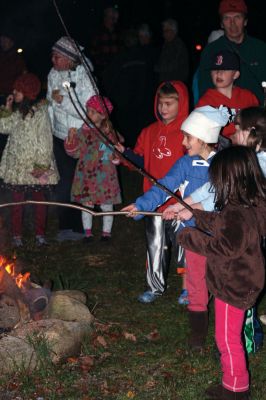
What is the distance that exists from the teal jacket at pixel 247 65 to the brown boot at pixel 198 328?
258 cm

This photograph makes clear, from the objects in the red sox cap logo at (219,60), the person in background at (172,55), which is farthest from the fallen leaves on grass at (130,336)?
the person in background at (172,55)

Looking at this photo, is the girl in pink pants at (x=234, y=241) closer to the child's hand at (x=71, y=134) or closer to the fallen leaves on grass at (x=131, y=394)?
the fallen leaves on grass at (x=131, y=394)

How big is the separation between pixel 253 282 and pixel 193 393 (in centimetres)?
95

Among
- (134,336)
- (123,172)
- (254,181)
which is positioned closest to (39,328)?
(134,336)

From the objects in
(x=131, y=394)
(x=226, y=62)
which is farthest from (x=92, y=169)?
(x=131, y=394)

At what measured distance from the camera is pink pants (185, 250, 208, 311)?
16.5 feet

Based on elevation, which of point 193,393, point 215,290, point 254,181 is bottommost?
point 193,393

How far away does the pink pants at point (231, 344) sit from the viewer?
4129 mm

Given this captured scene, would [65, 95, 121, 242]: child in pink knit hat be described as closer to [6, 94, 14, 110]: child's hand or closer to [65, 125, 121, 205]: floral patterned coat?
[65, 125, 121, 205]: floral patterned coat

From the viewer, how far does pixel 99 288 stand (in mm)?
6535

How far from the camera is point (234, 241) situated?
3883 mm

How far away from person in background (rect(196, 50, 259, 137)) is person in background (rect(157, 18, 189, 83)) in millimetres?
5562

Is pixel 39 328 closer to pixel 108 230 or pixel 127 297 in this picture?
pixel 127 297

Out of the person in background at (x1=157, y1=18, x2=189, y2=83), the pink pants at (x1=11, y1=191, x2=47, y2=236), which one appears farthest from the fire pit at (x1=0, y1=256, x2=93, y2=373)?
the person in background at (x1=157, y1=18, x2=189, y2=83)
